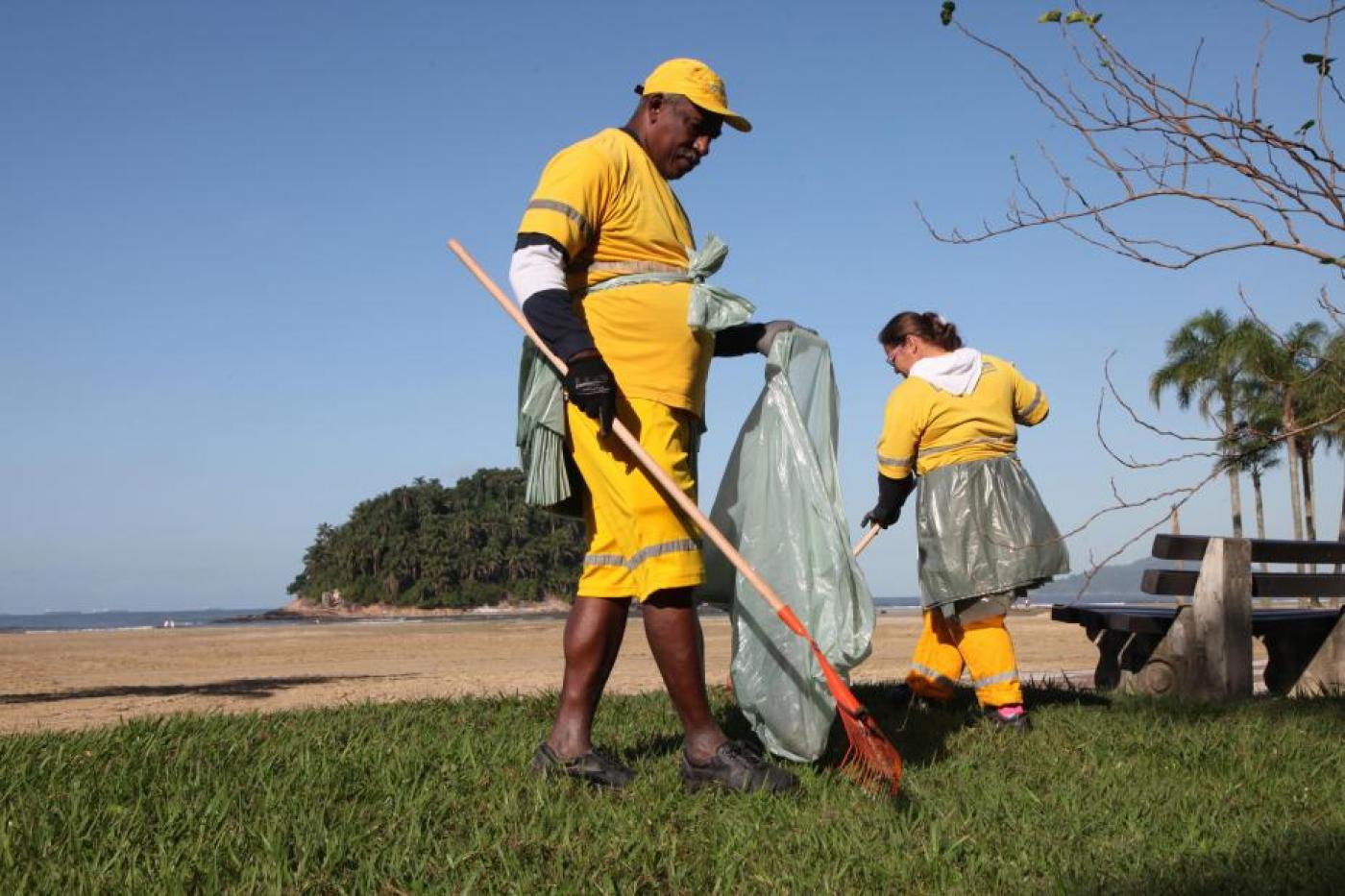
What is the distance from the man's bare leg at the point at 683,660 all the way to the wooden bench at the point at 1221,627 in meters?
3.77

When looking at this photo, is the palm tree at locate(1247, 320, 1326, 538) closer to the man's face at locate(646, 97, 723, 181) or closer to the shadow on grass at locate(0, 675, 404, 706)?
the man's face at locate(646, 97, 723, 181)

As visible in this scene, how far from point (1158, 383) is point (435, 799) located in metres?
40.6

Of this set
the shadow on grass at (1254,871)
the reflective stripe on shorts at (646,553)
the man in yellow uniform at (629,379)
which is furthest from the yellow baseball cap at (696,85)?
the shadow on grass at (1254,871)

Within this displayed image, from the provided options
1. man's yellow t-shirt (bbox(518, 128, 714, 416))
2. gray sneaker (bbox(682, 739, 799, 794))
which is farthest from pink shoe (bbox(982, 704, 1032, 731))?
man's yellow t-shirt (bbox(518, 128, 714, 416))

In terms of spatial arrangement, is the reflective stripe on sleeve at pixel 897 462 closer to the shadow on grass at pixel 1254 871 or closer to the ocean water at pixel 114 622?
the shadow on grass at pixel 1254 871

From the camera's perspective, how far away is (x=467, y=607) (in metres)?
70.8

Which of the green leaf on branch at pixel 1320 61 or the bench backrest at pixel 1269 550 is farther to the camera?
the bench backrest at pixel 1269 550

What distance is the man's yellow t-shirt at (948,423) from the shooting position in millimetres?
5328

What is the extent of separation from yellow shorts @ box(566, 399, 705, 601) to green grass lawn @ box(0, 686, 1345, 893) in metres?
0.62

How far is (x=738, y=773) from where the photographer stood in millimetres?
3422

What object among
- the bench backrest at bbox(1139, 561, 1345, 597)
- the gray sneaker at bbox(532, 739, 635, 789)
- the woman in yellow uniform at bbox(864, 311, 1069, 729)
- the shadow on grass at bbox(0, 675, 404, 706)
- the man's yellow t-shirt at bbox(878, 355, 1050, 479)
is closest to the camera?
the gray sneaker at bbox(532, 739, 635, 789)

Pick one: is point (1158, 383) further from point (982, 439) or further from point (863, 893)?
point (863, 893)

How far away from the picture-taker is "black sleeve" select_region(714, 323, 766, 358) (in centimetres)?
410

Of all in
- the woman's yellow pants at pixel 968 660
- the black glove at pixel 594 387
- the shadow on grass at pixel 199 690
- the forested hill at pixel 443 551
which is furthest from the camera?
the forested hill at pixel 443 551
